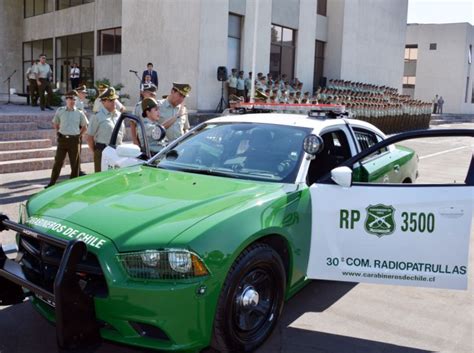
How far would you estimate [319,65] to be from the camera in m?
28.3

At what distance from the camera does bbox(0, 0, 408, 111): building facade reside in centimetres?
1938

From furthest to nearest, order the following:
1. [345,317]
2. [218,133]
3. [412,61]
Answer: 1. [412,61]
2. [218,133]
3. [345,317]

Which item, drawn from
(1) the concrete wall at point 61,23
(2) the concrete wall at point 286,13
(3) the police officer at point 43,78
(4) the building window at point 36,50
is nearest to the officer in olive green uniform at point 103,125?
(3) the police officer at point 43,78

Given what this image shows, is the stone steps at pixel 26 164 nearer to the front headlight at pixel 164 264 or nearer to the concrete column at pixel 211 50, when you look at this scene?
the front headlight at pixel 164 264

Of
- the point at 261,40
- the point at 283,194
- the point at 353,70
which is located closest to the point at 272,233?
the point at 283,194

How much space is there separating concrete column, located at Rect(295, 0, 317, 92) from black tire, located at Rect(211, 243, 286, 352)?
73.2 ft

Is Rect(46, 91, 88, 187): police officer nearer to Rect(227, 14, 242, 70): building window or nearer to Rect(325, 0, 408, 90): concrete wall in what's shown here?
Rect(227, 14, 242, 70): building window

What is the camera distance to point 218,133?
4.70 meters

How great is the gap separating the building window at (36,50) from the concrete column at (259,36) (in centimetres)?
1227

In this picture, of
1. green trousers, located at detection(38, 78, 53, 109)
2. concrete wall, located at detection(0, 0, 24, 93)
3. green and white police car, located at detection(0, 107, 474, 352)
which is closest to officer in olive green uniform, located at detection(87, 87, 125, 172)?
green and white police car, located at detection(0, 107, 474, 352)

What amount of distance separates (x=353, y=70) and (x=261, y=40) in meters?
9.60

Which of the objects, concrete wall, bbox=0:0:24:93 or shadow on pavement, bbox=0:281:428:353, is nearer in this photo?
shadow on pavement, bbox=0:281:428:353

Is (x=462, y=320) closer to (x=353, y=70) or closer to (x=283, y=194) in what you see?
(x=283, y=194)

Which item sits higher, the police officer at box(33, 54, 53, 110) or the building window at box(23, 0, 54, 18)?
the building window at box(23, 0, 54, 18)
